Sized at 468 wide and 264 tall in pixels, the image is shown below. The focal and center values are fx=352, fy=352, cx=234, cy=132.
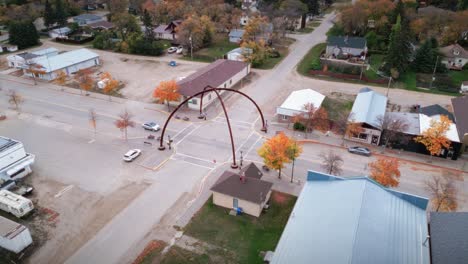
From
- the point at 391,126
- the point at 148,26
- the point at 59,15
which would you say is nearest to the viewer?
the point at 391,126

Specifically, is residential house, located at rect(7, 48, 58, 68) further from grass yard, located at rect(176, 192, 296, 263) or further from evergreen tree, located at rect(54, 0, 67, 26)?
grass yard, located at rect(176, 192, 296, 263)

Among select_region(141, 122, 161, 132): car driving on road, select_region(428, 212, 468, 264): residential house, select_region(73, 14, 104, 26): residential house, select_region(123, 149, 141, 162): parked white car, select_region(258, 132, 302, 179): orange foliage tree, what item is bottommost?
select_region(123, 149, 141, 162): parked white car

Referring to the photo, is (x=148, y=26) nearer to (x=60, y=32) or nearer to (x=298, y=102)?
(x=60, y=32)

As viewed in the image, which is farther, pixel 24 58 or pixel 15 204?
pixel 24 58

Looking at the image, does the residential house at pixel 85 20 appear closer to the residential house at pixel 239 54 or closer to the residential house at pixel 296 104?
the residential house at pixel 239 54

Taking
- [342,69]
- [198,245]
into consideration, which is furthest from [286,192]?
[342,69]

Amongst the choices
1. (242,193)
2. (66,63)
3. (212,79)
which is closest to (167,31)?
(66,63)

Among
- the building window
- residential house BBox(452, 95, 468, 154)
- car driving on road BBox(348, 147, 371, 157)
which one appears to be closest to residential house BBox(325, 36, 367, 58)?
residential house BBox(452, 95, 468, 154)
